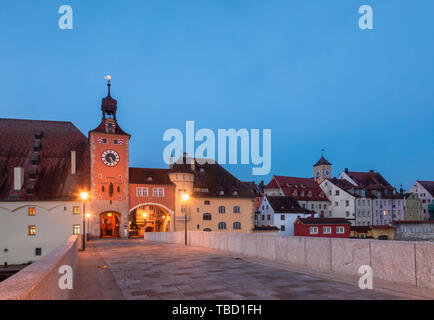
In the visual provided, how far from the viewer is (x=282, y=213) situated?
70312 millimetres

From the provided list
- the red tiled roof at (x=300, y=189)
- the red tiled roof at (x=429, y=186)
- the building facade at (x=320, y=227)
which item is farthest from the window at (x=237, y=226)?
the red tiled roof at (x=429, y=186)

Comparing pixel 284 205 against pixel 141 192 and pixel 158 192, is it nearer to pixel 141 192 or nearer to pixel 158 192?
pixel 158 192

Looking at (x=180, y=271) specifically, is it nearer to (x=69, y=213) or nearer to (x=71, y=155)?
(x=69, y=213)

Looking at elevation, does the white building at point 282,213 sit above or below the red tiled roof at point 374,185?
below

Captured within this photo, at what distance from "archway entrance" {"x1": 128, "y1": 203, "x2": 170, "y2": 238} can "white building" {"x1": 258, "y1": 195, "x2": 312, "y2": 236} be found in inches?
835

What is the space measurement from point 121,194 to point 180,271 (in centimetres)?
4694

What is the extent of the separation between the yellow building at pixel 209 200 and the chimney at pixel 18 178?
75.7 ft

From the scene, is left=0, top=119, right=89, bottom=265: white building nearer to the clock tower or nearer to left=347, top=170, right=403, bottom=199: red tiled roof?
the clock tower

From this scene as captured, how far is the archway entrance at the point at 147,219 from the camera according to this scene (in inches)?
2527

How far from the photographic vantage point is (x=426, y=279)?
8.52 meters

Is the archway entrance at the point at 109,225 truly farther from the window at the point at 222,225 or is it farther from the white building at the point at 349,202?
the white building at the point at 349,202

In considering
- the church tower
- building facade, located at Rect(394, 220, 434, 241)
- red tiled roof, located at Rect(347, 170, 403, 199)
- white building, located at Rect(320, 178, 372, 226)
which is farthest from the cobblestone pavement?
the church tower

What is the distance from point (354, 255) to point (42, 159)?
5599 cm
